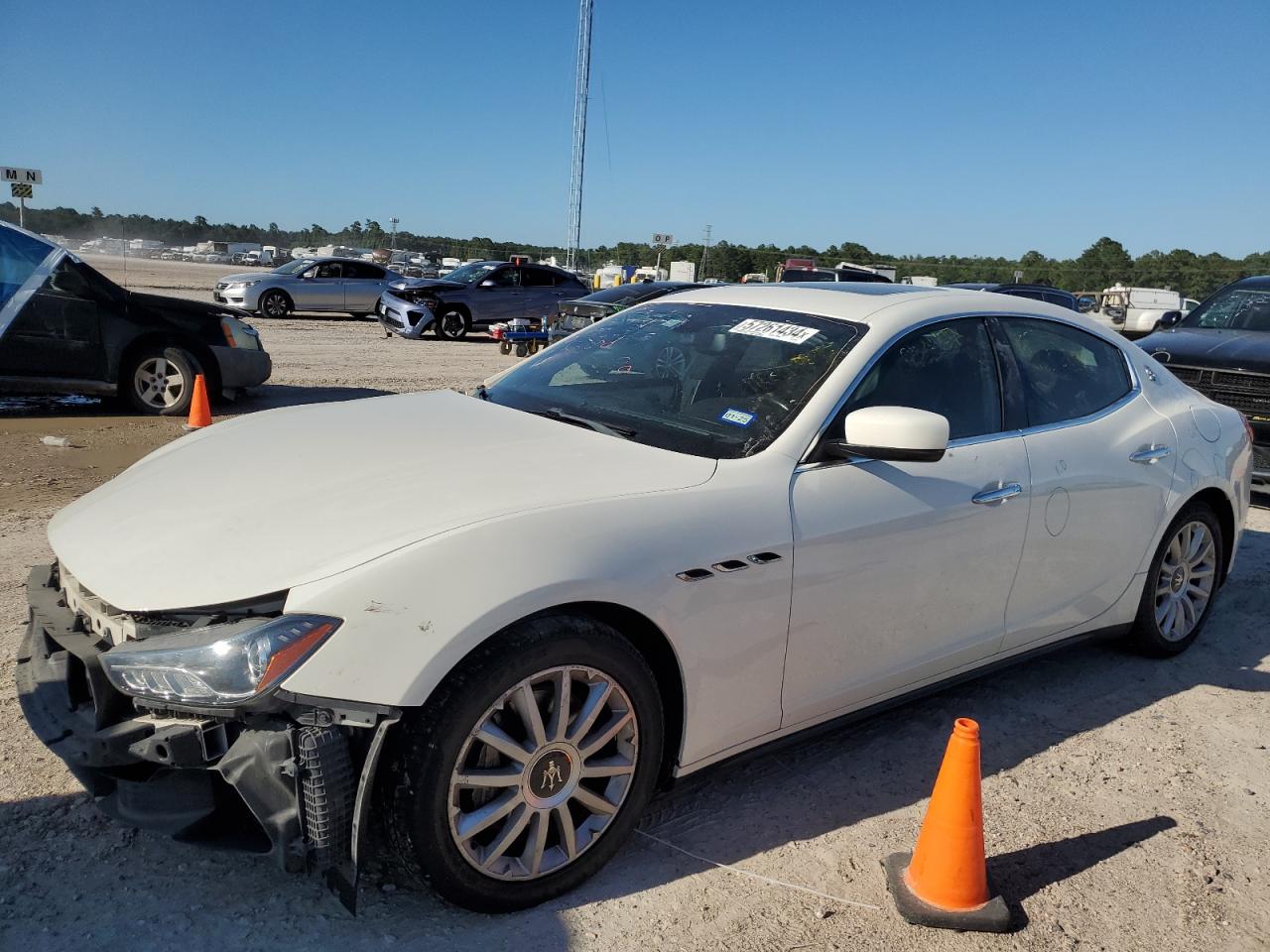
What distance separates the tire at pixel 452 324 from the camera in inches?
786

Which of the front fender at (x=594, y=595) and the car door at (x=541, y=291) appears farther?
the car door at (x=541, y=291)

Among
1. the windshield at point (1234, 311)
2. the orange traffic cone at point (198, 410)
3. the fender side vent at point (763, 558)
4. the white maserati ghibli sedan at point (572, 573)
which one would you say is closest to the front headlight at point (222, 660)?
the white maserati ghibli sedan at point (572, 573)

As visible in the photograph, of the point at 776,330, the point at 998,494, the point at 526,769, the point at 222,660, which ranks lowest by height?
the point at 526,769

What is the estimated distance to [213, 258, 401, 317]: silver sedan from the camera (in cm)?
2189

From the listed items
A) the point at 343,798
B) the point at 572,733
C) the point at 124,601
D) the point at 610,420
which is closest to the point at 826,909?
the point at 572,733

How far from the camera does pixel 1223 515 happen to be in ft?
15.8

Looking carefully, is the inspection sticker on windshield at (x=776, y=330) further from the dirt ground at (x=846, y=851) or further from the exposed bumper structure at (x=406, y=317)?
the exposed bumper structure at (x=406, y=317)

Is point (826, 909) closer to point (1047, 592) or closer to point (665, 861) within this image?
point (665, 861)

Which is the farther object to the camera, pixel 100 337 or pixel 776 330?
pixel 100 337

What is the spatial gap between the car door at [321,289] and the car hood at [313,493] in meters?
20.2

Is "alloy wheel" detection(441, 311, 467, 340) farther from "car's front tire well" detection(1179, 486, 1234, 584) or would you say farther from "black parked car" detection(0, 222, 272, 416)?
"car's front tire well" detection(1179, 486, 1234, 584)

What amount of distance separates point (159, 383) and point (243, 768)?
823cm

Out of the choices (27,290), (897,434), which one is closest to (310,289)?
(27,290)

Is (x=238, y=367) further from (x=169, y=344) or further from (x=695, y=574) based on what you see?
(x=695, y=574)
